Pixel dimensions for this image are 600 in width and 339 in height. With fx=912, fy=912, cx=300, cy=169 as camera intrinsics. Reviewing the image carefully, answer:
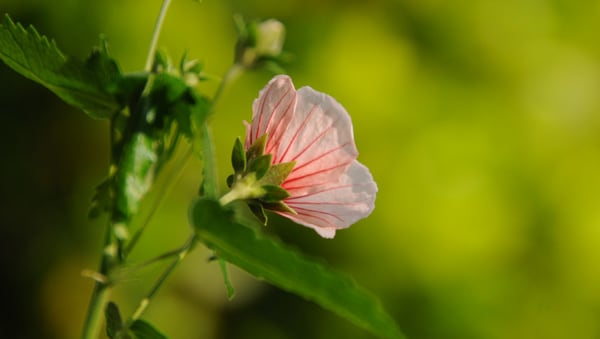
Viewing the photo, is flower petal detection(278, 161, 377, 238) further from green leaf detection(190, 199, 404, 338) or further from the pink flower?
green leaf detection(190, 199, 404, 338)

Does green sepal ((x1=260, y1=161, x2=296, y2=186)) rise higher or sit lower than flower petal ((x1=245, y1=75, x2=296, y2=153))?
lower

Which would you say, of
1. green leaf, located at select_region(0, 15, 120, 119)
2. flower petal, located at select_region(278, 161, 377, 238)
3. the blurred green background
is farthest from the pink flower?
the blurred green background

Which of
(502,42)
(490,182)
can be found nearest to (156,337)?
(490,182)

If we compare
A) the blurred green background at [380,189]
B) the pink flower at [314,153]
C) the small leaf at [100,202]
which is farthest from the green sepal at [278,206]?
the blurred green background at [380,189]

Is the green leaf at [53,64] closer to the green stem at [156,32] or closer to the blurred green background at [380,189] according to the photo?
the green stem at [156,32]

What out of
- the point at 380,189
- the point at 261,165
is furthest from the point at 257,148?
the point at 380,189

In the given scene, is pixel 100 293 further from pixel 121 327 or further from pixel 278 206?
pixel 278 206

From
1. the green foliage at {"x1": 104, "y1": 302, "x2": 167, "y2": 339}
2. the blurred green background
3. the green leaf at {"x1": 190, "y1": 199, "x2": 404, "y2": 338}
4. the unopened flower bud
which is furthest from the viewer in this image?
the blurred green background
